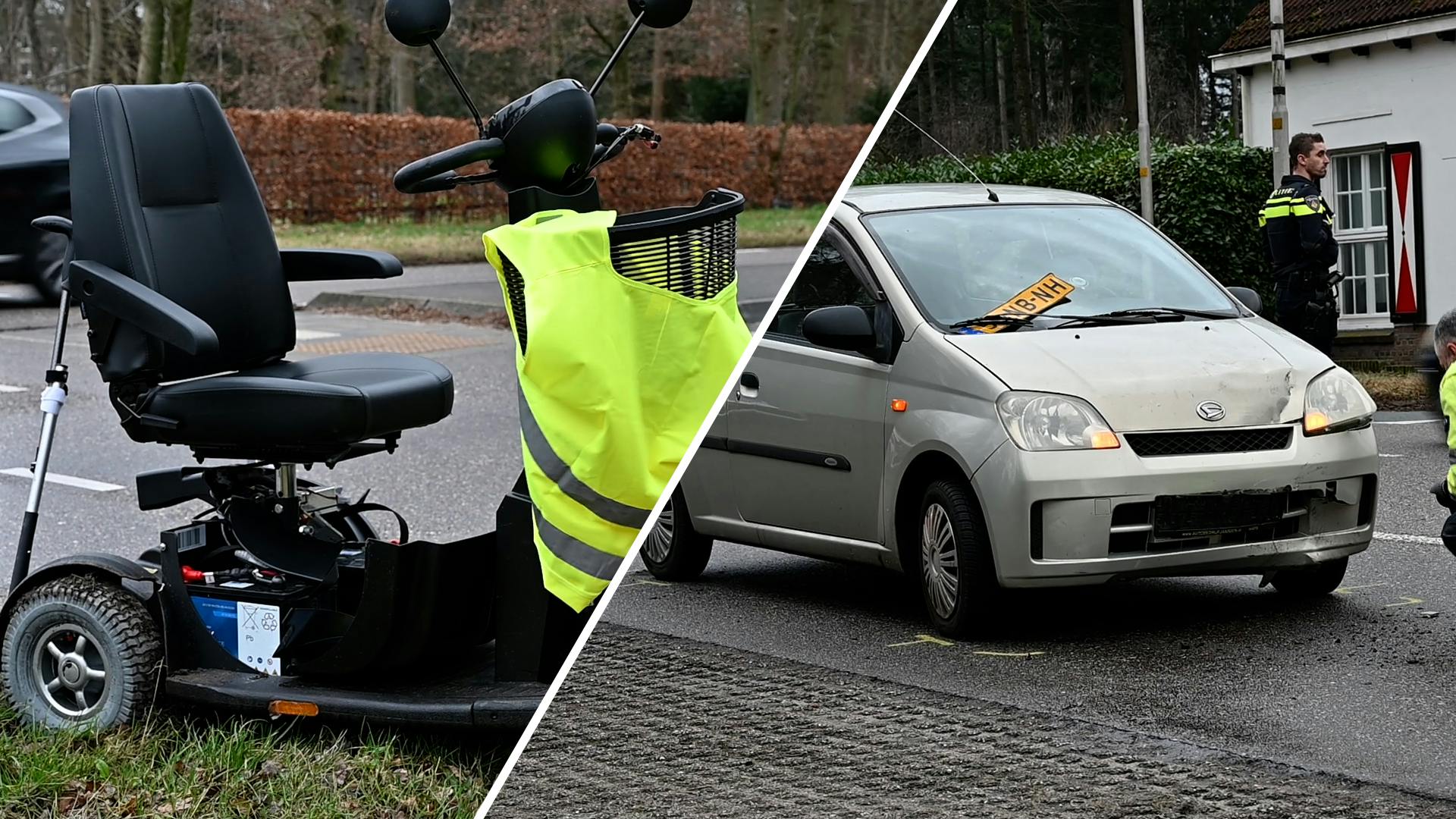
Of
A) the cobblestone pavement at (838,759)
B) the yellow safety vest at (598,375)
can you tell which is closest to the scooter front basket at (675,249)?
the yellow safety vest at (598,375)

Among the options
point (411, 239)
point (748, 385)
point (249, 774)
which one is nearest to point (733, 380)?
point (748, 385)

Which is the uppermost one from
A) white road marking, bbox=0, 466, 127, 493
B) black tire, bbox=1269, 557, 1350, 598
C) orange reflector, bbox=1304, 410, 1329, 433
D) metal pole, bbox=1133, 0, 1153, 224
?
metal pole, bbox=1133, 0, 1153, 224

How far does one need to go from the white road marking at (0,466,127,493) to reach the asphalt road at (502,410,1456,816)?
409cm

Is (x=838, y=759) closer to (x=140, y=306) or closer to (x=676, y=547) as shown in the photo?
(x=676, y=547)

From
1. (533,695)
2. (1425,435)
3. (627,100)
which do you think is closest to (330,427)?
(533,695)

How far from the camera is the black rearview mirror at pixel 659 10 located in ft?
5.56

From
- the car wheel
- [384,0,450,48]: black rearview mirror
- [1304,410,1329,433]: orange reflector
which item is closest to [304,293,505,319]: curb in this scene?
the car wheel

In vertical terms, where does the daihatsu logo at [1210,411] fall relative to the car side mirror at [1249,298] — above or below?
below

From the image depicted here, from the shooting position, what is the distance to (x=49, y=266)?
7.27m

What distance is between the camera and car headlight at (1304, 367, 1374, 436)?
139 cm

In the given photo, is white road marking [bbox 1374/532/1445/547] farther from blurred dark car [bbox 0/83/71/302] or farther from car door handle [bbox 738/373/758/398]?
blurred dark car [bbox 0/83/71/302]

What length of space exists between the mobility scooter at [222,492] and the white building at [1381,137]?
1158mm

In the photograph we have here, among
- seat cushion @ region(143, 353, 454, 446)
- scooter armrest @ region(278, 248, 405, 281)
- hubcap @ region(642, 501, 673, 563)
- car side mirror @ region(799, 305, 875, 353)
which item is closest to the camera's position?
car side mirror @ region(799, 305, 875, 353)

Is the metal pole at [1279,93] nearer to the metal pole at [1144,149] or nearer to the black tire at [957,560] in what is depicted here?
the metal pole at [1144,149]
